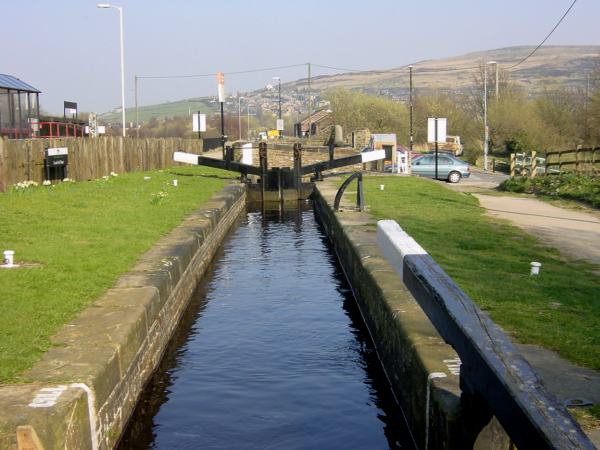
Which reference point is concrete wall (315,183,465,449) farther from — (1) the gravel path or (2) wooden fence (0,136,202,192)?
(2) wooden fence (0,136,202,192)

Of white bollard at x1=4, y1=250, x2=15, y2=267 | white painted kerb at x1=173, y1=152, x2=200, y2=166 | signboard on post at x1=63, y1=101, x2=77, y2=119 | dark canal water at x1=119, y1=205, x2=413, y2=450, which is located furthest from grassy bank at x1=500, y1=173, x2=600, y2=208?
signboard on post at x1=63, y1=101, x2=77, y2=119

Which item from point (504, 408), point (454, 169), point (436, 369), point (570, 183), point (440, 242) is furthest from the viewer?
point (454, 169)

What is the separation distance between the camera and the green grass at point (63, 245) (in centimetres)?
639

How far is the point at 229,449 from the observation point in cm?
613

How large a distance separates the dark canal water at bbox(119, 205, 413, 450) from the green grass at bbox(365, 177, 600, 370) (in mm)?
1390

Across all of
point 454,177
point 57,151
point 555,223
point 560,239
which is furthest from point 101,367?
point 454,177

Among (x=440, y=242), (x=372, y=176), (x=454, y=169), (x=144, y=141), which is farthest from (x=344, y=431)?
(x=454, y=169)

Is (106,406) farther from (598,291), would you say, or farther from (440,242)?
(440,242)

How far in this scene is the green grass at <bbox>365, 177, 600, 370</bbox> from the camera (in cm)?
665

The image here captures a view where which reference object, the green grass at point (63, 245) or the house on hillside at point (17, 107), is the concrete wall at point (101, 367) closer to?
the green grass at point (63, 245)

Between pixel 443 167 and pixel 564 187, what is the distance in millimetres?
11386

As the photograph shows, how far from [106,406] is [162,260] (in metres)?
4.21

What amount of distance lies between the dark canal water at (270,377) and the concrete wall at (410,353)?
0.30 metres

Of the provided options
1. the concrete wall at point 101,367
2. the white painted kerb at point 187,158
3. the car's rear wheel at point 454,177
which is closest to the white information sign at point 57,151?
the white painted kerb at point 187,158
